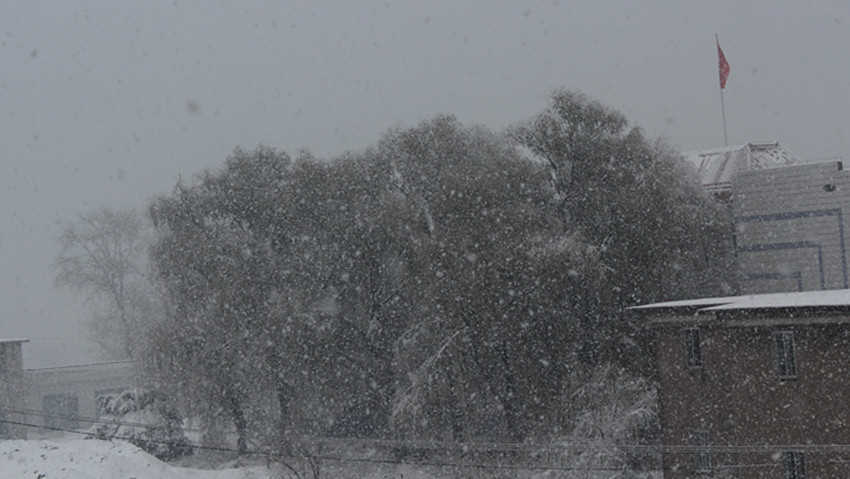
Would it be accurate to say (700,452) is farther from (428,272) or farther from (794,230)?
(794,230)

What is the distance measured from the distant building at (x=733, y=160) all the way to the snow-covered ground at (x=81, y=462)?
Answer: 22.7 meters

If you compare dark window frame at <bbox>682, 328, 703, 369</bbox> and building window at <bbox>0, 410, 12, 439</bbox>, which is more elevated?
dark window frame at <bbox>682, 328, 703, 369</bbox>

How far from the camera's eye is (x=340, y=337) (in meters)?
30.7

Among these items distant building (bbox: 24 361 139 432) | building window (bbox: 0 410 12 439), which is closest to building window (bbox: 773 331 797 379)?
building window (bbox: 0 410 12 439)

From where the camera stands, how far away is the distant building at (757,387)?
1586cm

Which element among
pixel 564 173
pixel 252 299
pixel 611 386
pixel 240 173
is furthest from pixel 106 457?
pixel 564 173

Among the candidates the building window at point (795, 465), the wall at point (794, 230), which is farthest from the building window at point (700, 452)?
the wall at point (794, 230)

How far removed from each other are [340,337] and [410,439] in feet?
17.2

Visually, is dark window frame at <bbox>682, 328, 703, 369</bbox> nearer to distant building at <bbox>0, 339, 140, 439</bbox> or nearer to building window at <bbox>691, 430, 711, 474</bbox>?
building window at <bbox>691, 430, 711, 474</bbox>

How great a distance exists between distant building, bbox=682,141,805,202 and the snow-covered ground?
2270cm

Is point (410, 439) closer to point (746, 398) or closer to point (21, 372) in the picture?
point (746, 398)

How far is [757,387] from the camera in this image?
669 inches

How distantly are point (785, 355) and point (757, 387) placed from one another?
2.97 feet

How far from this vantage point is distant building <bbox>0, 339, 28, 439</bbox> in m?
38.1
